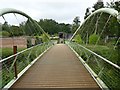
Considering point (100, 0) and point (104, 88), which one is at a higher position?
point (100, 0)

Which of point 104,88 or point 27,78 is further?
point 27,78

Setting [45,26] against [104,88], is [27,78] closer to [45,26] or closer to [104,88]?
[104,88]

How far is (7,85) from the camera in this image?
16.5 ft

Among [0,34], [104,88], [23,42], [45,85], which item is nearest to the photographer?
[104,88]

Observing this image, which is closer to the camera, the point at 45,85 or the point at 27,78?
the point at 45,85

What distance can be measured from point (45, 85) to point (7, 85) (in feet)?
2.43

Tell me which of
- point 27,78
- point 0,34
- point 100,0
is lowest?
point 27,78

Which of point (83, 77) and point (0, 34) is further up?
point (0, 34)

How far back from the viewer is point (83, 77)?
627cm

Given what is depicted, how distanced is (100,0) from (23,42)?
2825cm

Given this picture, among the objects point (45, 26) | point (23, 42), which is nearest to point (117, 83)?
point (23, 42)

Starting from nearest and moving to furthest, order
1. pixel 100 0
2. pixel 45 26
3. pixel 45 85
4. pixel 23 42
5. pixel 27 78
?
pixel 45 85 → pixel 27 78 → pixel 23 42 → pixel 100 0 → pixel 45 26

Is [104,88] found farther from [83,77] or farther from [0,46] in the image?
[0,46]

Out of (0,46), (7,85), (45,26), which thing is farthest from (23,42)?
(45,26)
